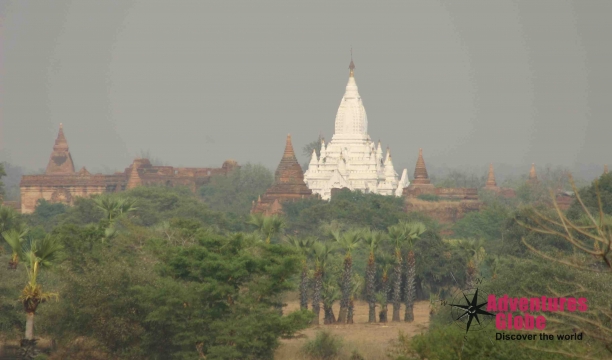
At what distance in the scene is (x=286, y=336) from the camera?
84.0ft

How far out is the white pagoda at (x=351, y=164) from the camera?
258 ft

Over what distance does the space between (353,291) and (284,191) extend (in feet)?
107

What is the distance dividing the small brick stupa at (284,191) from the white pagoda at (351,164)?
5768 millimetres

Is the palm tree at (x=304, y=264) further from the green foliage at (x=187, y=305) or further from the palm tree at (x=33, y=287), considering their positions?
the palm tree at (x=33, y=287)

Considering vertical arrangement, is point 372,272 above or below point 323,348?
above

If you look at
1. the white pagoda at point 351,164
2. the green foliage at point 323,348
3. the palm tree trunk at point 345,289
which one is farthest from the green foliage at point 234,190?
the green foliage at point 323,348

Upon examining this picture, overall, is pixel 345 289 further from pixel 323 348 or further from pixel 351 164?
pixel 351 164

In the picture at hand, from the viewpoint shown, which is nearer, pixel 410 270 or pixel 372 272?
pixel 372 272

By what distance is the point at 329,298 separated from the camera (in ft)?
115

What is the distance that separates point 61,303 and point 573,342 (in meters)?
12.2

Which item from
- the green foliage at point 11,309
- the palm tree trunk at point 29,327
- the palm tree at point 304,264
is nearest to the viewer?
the palm tree trunk at point 29,327

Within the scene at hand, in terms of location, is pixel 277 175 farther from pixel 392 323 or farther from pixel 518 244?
pixel 392 323

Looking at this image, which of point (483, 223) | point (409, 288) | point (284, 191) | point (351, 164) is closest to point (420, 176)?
point (351, 164)

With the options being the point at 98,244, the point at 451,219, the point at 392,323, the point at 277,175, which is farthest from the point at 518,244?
the point at 277,175
